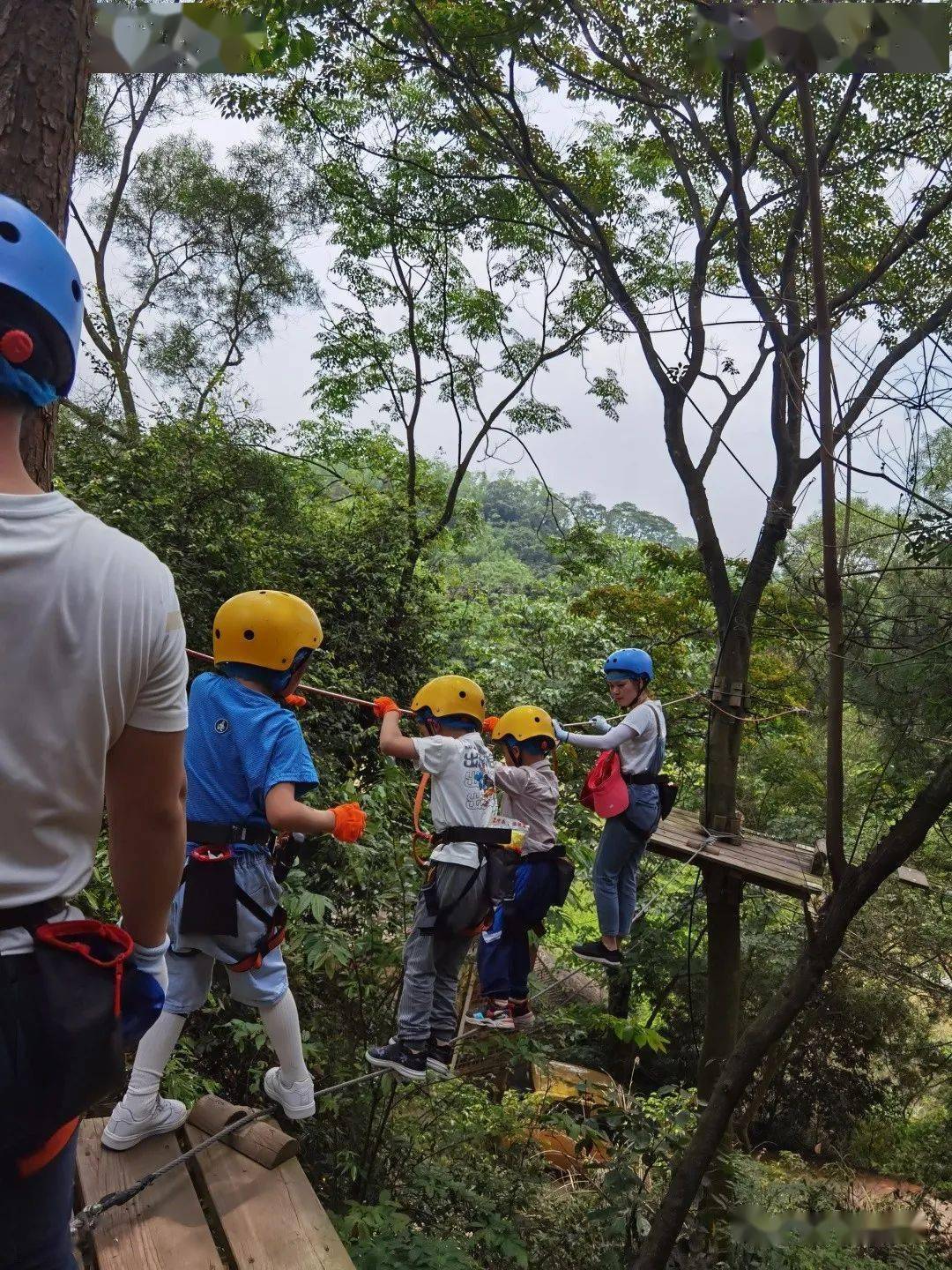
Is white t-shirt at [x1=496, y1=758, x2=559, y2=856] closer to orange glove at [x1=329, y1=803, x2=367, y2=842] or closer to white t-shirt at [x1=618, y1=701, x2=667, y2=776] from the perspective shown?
white t-shirt at [x1=618, y1=701, x2=667, y2=776]

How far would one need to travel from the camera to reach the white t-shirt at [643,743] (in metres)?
4.74

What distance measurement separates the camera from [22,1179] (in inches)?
44.6

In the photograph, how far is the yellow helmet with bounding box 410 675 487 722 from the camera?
352 cm

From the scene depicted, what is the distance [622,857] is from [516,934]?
953 millimetres

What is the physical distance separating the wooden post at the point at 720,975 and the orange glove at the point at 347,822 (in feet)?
14.6

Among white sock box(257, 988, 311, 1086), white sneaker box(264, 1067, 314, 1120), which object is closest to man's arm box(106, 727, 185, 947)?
white sock box(257, 988, 311, 1086)

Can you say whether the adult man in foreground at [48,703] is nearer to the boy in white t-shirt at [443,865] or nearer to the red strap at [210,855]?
the red strap at [210,855]

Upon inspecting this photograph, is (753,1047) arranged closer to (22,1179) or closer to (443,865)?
(443,865)

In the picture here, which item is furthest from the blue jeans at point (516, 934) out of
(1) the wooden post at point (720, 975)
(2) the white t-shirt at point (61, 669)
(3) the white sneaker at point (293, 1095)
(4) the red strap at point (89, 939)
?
(2) the white t-shirt at point (61, 669)

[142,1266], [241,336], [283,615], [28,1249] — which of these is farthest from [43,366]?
[241,336]

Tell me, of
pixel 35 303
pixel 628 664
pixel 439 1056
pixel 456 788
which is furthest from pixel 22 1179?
pixel 628 664

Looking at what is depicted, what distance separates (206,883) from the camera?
2408 millimetres

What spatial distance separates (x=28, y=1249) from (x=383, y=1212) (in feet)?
8.02

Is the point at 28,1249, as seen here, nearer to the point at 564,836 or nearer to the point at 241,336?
the point at 564,836
